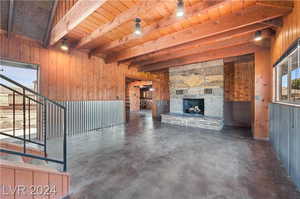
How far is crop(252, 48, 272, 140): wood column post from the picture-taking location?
3.82 metres

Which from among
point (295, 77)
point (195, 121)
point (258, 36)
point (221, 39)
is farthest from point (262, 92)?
point (195, 121)

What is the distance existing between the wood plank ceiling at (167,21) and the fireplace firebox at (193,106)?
2.64 metres

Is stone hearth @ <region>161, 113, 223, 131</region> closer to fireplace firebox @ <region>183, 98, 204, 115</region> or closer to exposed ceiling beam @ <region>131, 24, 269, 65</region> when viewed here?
fireplace firebox @ <region>183, 98, 204, 115</region>

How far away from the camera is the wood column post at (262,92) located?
382 cm

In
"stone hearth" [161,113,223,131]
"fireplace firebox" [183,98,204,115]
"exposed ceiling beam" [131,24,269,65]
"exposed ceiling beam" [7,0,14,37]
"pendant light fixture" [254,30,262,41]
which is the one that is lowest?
"stone hearth" [161,113,223,131]

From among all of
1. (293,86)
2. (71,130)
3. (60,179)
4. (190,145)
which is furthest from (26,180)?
(293,86)

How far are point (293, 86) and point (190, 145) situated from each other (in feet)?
7.89

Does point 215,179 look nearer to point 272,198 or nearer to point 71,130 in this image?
point 272,198

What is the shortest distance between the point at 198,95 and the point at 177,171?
4.41m

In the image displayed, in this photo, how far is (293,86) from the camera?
2234 mm

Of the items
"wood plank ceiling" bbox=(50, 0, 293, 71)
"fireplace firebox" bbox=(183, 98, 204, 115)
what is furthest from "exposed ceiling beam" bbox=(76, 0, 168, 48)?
"fireplace firebox" bbox=(183, 98, 204, 115)

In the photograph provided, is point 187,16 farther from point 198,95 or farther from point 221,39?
point 198,95

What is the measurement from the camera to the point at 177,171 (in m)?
2.20

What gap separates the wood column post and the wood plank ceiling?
42 cm
